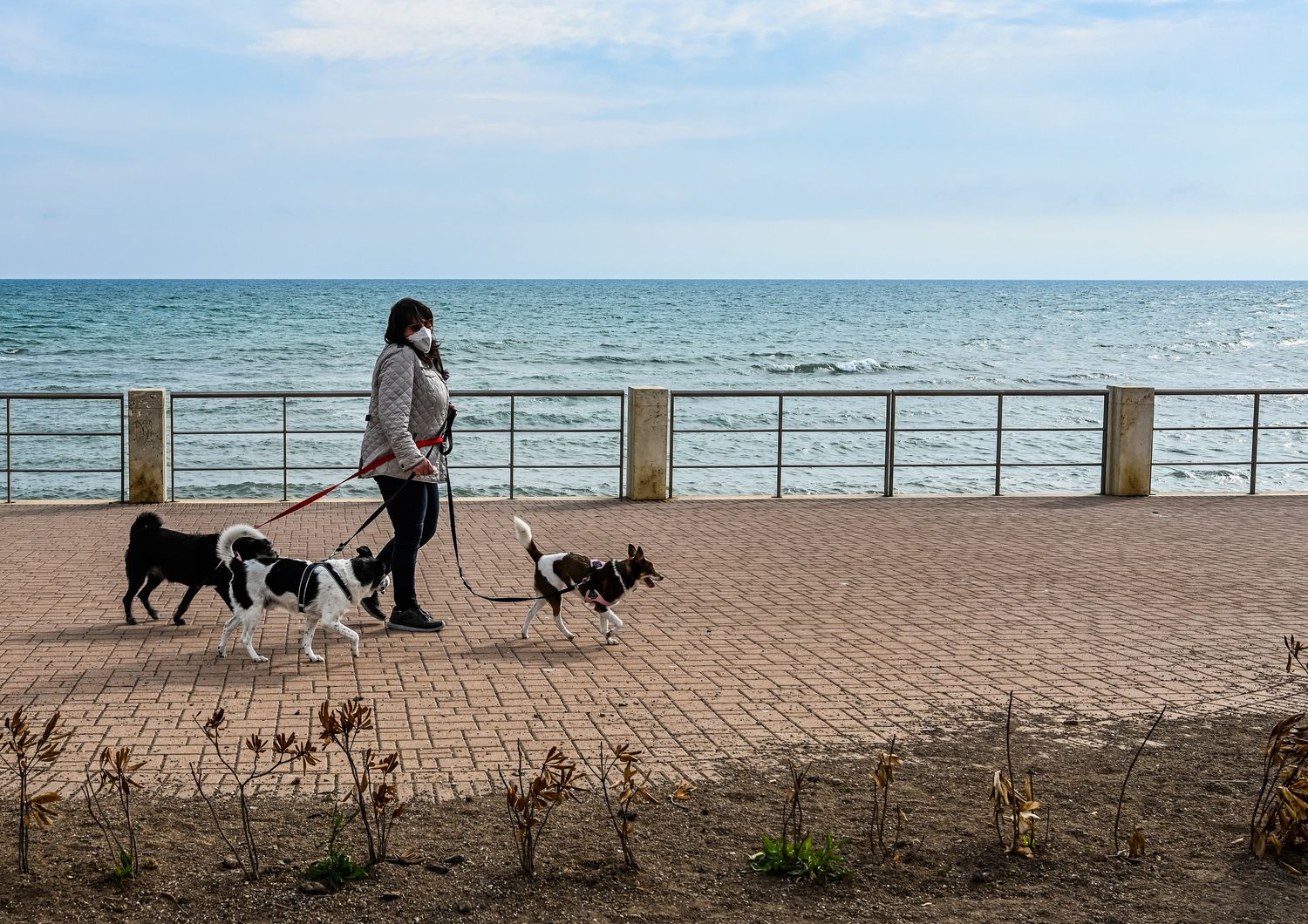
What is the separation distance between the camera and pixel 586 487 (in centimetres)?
2444

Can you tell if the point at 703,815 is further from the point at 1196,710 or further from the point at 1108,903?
the point at 1196,710

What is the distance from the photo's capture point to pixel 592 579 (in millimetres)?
8289

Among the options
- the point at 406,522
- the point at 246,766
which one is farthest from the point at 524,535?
the point at 246,766

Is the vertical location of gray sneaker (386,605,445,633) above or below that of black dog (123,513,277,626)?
below

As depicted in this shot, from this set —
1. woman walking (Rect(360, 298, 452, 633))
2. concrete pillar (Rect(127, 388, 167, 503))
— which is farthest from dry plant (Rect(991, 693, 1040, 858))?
concrete pillar (Rect(127, 388, 167, 503))

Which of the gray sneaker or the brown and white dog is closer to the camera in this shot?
the brown and white dog

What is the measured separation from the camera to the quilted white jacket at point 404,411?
827 cm

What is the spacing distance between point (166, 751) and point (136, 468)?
875cm

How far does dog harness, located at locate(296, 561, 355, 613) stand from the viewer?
7.79 meters

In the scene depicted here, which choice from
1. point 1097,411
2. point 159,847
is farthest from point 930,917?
point 1097,411

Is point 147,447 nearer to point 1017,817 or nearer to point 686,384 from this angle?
point 1017,817

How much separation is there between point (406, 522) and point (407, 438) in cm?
60

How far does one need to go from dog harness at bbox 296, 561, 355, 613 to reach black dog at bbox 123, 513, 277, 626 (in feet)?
1.83

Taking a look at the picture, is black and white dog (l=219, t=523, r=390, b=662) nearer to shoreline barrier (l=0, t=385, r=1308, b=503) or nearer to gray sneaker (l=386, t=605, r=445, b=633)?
gray sneaker (l=386, t=605, r=445, b=633)
